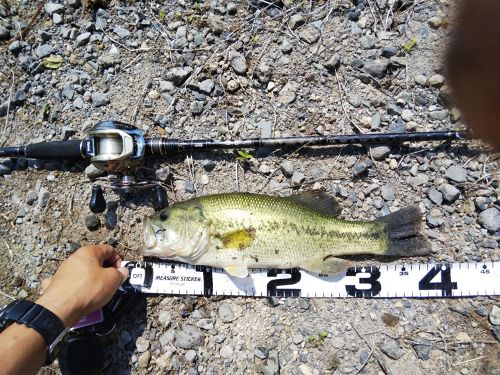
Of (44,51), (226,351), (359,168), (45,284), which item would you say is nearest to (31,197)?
(45,284)

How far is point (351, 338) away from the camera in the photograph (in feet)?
12.8

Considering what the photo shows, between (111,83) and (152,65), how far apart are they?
1.64 feet

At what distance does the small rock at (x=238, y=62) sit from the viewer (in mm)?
4242

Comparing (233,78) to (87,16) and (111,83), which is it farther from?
(87,16)

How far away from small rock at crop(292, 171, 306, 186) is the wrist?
2349 mm

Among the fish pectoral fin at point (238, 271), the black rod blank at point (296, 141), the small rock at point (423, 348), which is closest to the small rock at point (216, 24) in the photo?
the black rod blank at point (296, 141)

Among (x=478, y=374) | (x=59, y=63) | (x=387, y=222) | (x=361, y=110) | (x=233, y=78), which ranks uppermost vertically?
(x=59, y=63)

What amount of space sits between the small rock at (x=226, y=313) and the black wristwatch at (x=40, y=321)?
1.45 m

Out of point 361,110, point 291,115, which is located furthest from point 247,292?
point 361,110

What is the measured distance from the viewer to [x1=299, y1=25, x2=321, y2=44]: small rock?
13.9ft

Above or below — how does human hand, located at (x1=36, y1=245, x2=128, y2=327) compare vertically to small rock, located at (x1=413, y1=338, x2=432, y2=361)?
above

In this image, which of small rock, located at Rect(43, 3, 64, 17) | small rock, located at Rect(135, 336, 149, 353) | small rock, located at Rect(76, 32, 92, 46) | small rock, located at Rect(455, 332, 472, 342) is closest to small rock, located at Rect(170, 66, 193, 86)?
small rock, located at Rect(76, 32, 92, 46)

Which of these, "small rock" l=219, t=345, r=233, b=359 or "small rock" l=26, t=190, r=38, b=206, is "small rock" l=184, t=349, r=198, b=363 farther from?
"small rock" l=26, t=190, r=38, b=206

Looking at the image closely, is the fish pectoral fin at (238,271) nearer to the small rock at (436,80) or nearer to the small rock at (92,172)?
the small rock at (92,172)
